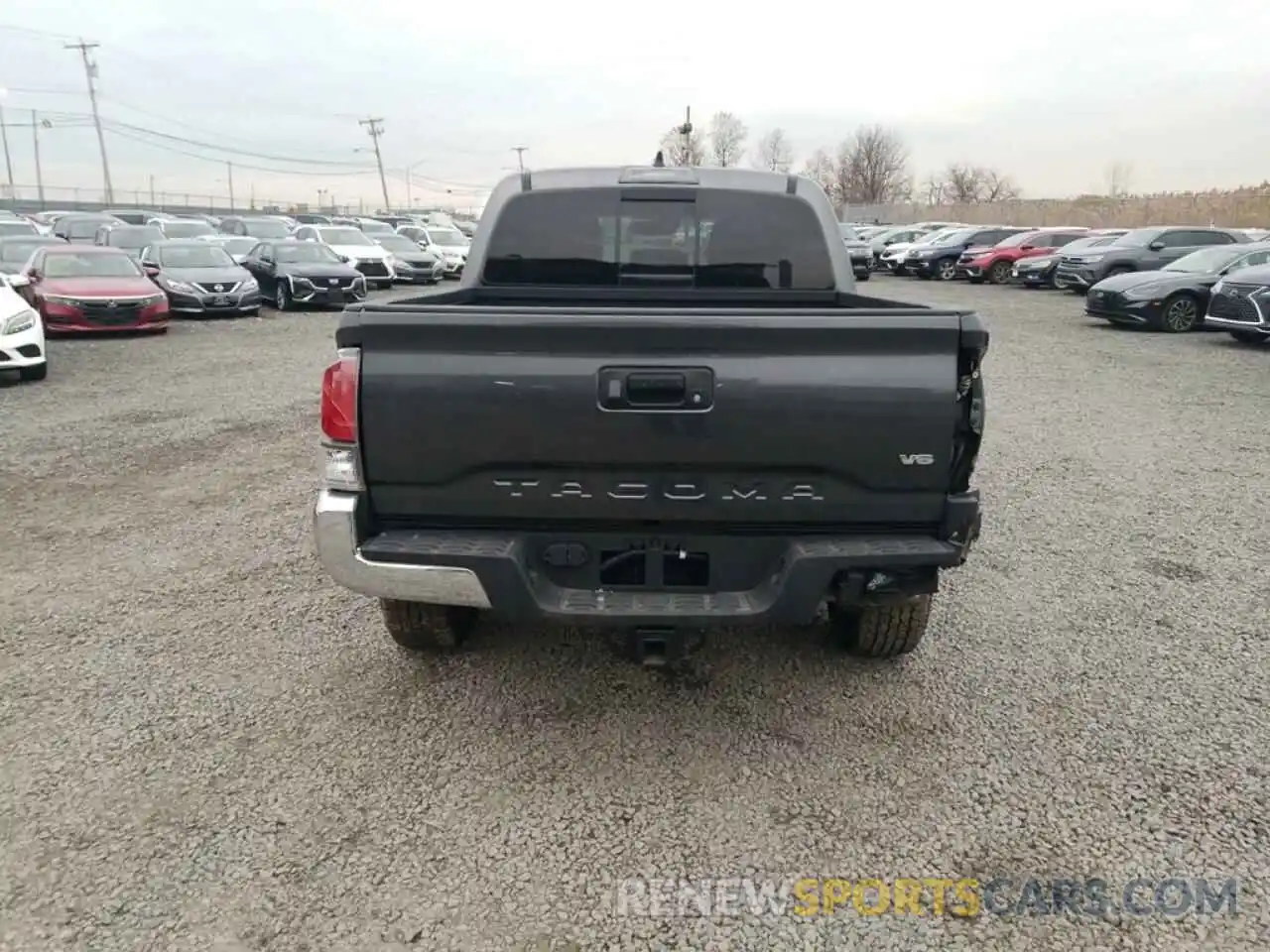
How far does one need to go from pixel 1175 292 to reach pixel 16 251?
2079 cm

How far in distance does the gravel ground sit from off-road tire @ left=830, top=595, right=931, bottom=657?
0.44 feet

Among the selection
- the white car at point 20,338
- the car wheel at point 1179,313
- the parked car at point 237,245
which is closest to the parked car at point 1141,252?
the car wheel at point 1179,313

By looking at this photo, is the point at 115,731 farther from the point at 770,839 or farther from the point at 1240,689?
the point at 1240,689

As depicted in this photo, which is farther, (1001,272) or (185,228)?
(1001,272)

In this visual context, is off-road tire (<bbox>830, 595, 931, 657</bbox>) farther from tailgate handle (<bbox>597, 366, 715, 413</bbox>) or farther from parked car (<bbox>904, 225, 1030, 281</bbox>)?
parked car (<bbox>904, 225, 1030, 281</bbox>)

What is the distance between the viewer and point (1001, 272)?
27.0 m

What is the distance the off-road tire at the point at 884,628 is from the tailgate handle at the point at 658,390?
1.26 metres

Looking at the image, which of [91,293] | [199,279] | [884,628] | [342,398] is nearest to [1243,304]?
[884,628]

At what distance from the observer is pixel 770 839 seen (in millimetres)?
2689

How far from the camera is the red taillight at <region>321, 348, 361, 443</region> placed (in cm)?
271

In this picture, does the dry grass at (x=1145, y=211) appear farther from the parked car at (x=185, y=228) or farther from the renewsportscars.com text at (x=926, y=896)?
the renewsportscars.com text at (x=926, y=896)

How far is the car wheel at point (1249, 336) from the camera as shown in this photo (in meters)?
13.2

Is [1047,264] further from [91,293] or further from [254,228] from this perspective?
[254,228]

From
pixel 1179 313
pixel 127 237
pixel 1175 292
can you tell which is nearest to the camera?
pixel 1175 292
